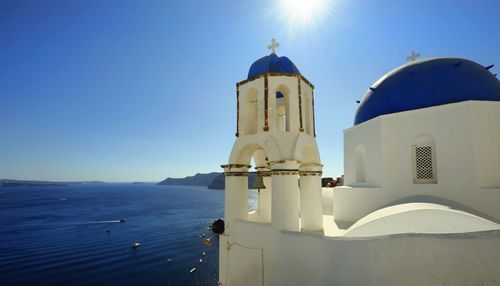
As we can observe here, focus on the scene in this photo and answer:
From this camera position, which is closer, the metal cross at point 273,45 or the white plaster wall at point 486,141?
the white plaster wall at point 486,141

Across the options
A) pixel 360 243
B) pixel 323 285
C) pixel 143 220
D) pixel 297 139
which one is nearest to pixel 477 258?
pixel 360 243

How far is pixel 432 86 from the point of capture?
10.4 meters

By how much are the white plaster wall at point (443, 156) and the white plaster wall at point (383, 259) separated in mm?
4140

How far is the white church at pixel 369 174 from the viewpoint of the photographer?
23.5 feet

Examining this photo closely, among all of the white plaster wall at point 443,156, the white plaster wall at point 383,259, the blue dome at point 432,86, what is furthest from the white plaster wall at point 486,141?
the white plaster wall at point 383,259

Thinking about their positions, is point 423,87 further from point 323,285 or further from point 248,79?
point 323,285

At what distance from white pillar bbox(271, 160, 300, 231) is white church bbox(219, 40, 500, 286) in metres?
0.03

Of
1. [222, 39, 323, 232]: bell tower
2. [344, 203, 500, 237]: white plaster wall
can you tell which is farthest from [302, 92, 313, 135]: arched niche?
[344, 203, 500, 237]: white plaster wall

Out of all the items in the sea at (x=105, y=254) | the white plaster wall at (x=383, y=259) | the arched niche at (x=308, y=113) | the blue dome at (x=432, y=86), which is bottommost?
the sea at (x=105, y=254)

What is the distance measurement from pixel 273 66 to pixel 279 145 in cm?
302

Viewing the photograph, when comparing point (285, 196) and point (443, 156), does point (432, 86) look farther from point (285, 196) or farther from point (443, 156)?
point (285, 196)

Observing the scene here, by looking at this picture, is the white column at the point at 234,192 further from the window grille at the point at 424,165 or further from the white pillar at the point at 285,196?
the window grille at the point at 424,165

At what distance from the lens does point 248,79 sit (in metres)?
10.3

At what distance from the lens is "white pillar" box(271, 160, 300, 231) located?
873cm
